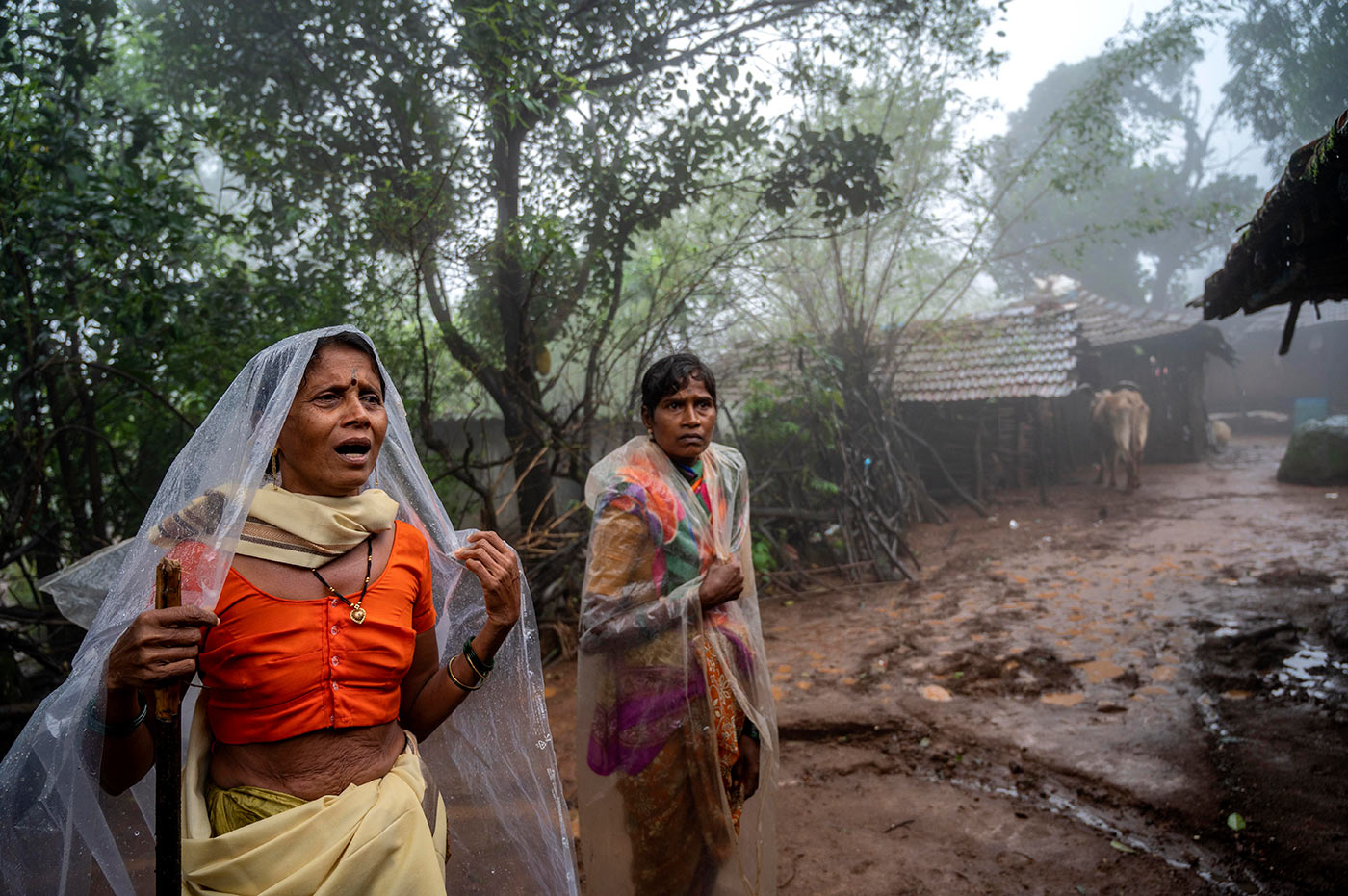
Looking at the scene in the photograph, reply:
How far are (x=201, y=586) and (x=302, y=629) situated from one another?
180 mm

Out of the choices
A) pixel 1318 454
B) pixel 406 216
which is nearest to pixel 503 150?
pixel 406 216

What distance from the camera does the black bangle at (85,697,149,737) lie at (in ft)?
4.11

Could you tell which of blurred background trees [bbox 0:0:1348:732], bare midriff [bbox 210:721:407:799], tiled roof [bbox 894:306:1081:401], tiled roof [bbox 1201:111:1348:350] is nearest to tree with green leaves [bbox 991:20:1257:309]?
tiled roof [bbox 894:306:1081:401]

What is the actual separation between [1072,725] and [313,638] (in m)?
4.27

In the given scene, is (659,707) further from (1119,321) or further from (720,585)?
(1119,321)

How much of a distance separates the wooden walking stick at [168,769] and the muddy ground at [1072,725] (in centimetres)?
Result: 249

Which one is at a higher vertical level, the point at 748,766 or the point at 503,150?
the point at 503,150

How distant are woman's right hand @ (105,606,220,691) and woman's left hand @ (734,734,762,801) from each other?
1629mm

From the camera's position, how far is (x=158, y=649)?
1.17m

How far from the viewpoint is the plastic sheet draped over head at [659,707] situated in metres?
2.26

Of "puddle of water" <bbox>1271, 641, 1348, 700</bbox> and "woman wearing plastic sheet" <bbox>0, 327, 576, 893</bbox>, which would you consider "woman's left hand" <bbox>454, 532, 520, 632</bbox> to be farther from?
"puddle of water" <bbox>1271, 641, 1348, 700</bbox>

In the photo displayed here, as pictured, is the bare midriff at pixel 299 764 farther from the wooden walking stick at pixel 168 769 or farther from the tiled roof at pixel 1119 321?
the tiled roof at pixel 1119 321

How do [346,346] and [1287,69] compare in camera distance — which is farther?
[1287,69]

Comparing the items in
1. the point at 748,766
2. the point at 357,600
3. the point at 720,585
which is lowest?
the point at 748,766
